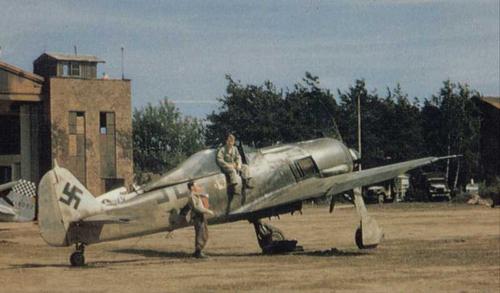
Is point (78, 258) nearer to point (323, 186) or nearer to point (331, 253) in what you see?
point (331, 253)

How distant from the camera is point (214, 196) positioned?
1791 cm

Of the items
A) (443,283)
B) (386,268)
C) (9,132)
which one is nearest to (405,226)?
(386,268)

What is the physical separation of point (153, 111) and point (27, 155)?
41.5 m

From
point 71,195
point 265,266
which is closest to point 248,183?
point 265,266

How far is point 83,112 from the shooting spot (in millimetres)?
62625

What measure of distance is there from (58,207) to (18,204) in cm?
1705

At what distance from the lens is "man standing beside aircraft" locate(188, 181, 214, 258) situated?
17141 mm

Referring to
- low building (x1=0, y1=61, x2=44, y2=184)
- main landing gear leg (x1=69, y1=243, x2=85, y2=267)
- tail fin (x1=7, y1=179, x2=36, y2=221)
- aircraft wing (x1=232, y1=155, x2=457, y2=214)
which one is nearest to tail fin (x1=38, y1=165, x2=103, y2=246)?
main landing gear leg (x1=69, y1=243, x2=85, y2=267)

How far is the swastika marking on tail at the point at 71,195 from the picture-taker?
1591 centimetres

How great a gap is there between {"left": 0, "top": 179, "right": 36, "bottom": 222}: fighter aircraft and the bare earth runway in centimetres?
704

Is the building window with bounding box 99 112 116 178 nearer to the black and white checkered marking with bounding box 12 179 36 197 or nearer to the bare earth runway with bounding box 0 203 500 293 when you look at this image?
the black and white checkered marking with bounding box 12 179 36 197

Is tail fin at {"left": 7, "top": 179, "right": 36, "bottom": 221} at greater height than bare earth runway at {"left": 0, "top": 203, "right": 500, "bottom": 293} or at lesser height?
greater

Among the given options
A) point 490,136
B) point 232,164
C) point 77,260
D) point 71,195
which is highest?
point 490,136

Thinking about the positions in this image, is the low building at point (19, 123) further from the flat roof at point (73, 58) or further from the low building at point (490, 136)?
the low building at point (490, 136)
